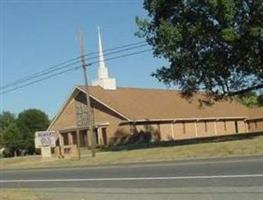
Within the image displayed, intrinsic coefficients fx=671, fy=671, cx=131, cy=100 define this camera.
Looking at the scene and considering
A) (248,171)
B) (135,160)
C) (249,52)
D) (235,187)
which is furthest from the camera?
(249,52)

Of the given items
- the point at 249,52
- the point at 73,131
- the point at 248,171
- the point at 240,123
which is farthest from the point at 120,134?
the point at 248,171

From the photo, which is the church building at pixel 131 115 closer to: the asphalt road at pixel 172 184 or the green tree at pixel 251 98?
the green tree at pixel 251 98

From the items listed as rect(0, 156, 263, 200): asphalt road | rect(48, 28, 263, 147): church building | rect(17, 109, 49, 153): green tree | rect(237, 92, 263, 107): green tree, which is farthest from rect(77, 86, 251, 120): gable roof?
rect(0, 156, 263, 200): asphalt road

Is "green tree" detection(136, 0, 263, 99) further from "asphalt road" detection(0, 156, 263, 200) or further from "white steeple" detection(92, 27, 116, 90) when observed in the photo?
"white steeple" detection(92, 27, 116, 90)

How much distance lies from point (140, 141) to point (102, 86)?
893cm

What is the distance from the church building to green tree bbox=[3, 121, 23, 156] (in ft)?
30.1

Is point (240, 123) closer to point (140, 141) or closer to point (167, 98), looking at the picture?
point (167, 98)

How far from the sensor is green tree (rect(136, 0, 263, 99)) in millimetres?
32984

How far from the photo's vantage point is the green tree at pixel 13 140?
7175 centimetres

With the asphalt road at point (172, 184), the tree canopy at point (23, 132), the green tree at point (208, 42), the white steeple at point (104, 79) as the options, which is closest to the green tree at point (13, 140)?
the tree canopy at point (23, 132)

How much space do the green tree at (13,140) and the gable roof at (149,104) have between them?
1508 centimetres

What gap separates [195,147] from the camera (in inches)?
1261

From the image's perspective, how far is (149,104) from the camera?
6028cm

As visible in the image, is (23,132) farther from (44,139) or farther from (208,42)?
(208,42)
